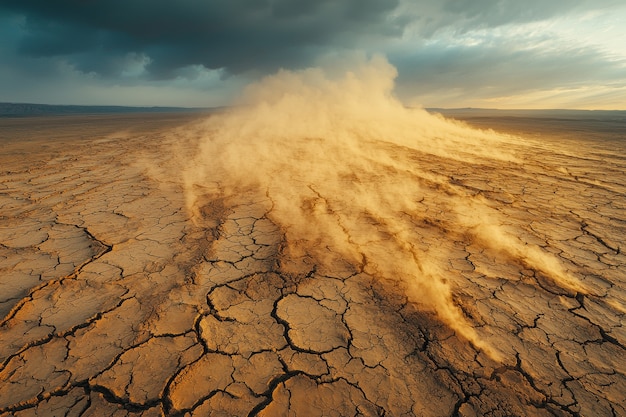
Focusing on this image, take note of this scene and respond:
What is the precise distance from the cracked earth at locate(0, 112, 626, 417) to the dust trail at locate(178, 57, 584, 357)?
6 centimetres

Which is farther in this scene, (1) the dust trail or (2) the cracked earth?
(1) the dust trail

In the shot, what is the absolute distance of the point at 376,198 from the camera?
14.6 feet

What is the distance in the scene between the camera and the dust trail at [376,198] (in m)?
2.77

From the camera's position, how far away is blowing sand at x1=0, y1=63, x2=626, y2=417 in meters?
1.63

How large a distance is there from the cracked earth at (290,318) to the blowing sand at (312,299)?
0.01 metres

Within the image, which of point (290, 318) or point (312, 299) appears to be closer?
point (290, 318)

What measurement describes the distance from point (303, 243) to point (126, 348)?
175cm

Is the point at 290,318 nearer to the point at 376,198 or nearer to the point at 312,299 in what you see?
the point at 312,299

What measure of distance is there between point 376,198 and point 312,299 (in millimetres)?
2427

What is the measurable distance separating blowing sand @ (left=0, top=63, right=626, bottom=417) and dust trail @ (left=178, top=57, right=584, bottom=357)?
0.03 metres

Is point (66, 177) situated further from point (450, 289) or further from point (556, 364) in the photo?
point (556, 364)

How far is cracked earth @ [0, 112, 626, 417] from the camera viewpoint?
5.26 ft

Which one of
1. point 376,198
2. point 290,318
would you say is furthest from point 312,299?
point 376,198

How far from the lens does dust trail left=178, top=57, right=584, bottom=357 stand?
2.77 metres
